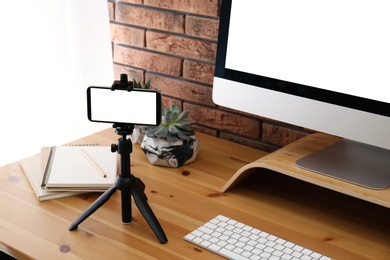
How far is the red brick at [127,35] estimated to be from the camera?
1.67 meters

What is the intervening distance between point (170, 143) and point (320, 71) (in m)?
0.39

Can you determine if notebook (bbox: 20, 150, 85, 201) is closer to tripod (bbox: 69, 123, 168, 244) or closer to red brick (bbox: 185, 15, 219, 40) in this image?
tripod (bbox: 69, 123, 168, 244)

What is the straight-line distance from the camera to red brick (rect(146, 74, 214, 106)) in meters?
1.58

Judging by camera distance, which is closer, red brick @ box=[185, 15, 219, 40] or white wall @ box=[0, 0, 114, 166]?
red brick @ box=[185, 15, 219, 40]

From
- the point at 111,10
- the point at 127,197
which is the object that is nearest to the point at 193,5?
the point at 111,10

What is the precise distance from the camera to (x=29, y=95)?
1767mm

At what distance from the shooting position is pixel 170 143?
1.33m

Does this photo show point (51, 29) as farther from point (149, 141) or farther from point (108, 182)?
point (108, 182)

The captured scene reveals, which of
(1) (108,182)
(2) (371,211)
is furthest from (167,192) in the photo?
(2) (371,211)

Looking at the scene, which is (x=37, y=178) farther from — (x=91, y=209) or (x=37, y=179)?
(x=91, y=209)

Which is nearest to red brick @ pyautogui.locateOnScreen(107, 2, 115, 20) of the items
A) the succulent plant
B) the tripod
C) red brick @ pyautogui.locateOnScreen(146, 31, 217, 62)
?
red brick @ pyautogui.locateOnScreen(146, 31, 217, 62)

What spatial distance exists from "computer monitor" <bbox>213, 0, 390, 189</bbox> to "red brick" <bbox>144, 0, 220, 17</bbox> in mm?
245

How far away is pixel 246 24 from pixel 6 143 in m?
0.91

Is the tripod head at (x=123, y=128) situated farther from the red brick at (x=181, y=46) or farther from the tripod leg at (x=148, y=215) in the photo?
the red brick at (x=181, y=46)
